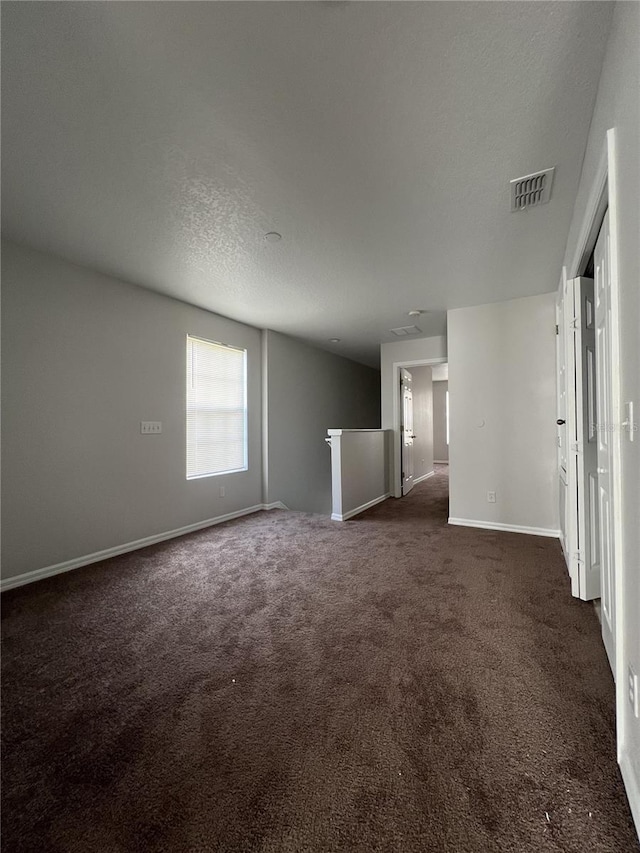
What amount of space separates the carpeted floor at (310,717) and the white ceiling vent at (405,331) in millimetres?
3267

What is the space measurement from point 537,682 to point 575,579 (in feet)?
3.31

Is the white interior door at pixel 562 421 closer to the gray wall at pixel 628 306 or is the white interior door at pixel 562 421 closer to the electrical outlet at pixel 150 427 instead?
the gray wall at pixel 628 306

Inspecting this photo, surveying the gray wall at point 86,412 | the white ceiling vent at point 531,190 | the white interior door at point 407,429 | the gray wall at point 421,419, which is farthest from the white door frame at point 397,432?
the white ceiling vent at point 531,190

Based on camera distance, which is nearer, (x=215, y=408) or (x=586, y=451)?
(x=586, y=451)

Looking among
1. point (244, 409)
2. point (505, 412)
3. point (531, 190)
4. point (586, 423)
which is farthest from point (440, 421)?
point (531, 190)

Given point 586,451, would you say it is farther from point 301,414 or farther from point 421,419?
point 421,419

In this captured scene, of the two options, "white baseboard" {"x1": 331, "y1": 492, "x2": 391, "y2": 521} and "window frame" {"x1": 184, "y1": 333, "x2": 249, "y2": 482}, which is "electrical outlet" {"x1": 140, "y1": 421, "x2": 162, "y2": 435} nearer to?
"window frame" {"x1": 184, "y1": 333, "x2": 249, "y2": 482}

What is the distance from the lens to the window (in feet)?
13.1

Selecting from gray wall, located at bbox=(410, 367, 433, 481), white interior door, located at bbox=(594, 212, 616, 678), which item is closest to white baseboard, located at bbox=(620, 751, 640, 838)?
white interior door, located at bbox=(594, 212, 616, 678)

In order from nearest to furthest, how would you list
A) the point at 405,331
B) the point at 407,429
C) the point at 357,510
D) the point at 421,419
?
the point at 357,510 < the point at 405,331 < the point at 407,429 < the point at 421,419

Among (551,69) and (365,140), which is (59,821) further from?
(551,69)

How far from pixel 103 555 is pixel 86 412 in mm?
1222

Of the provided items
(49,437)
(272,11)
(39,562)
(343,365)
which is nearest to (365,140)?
(272,11)

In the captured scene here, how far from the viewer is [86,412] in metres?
2.98
